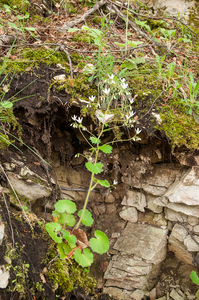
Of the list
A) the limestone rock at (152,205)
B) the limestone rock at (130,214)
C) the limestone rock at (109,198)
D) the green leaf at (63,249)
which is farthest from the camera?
the limestone rock at (109,198)

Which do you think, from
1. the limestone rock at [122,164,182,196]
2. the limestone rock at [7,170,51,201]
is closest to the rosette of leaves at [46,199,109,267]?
the limestone rock at [7,170,51,201]

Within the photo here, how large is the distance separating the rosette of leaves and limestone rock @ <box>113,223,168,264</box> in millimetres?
1520

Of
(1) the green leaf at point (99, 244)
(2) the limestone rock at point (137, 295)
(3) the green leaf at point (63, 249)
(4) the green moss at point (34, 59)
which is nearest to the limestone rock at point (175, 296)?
(2) the limestone rock at point (137, 295)

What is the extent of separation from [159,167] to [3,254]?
2320 mm

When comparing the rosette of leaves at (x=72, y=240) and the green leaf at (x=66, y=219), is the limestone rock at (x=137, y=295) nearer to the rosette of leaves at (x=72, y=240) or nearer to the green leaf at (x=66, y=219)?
the rosette of leaves at (x=72, y=240)

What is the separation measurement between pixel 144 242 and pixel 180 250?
1.77 feet

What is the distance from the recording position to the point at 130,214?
326 centimetres

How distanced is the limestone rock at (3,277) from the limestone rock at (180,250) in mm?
2415

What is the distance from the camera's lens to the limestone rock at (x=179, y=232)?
Result: 114 inches

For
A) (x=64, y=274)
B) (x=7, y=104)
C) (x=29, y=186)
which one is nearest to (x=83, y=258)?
(x=64, y=274)

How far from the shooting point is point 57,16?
3.21 m

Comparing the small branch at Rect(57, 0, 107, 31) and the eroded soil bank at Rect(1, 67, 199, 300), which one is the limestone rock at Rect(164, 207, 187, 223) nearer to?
the eroded soil bank at Rect(1, 67, 199, 300)

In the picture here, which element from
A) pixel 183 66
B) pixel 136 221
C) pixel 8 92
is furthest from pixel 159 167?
pixel 8 92

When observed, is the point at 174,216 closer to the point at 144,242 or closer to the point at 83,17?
the point at 144,242
